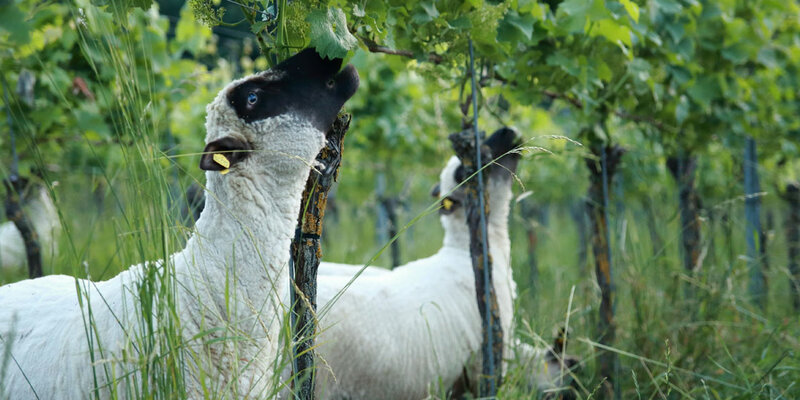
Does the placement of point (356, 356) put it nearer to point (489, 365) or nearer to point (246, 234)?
point (489, 365)

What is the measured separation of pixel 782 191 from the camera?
5.61 m

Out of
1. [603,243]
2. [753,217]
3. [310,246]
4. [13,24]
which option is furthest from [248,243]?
[753,217]

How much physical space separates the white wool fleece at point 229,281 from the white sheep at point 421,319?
517mm

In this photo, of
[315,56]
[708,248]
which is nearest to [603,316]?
[708,248]

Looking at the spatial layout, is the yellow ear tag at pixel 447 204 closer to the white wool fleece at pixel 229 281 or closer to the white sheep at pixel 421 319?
the white sheep at pixel 421 319

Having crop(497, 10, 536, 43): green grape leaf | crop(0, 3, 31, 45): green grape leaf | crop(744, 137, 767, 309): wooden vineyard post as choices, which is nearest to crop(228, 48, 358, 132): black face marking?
crop(0, 3, 31, 45): green grape leaf

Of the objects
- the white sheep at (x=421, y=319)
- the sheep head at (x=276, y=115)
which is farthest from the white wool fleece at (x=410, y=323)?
the sheep head at (x=276, y=115)

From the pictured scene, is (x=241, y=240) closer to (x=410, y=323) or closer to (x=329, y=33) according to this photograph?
(x=329, y=33)

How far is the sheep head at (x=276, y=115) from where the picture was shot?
61.2 inches

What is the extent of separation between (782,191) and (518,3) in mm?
4994

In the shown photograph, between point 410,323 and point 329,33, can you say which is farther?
point 410,323

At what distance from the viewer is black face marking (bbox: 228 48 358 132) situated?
5.10 feet

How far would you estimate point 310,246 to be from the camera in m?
1.62

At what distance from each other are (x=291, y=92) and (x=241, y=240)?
1.44ft
